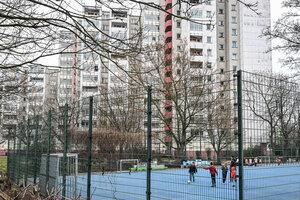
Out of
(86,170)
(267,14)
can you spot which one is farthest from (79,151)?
(267,14)

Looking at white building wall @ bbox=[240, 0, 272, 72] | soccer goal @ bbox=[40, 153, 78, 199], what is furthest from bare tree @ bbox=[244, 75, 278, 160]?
white building wall @ bbox=[240, 0, 272, 72]

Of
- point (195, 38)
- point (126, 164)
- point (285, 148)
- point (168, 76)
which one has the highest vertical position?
point (195, 38)

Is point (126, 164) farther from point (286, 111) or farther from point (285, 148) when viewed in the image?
point (286, 111)

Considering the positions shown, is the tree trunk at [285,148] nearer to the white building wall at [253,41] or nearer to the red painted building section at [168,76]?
the red painted building section at [168,76]

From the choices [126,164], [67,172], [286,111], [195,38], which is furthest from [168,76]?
[195,38]

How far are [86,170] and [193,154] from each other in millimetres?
2748

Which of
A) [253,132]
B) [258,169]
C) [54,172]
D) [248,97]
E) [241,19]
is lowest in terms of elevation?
[54,172]

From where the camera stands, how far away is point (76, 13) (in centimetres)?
600

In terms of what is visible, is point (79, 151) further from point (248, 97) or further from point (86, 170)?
Result: point (248, 97)

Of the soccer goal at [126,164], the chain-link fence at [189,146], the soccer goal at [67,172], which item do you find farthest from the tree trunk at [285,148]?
the soccer goal at [67,172]

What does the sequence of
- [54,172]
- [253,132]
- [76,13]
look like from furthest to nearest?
[54,172] < [76,13] < [253,132]

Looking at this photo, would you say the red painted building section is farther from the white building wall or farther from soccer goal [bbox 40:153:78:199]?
the white building wall

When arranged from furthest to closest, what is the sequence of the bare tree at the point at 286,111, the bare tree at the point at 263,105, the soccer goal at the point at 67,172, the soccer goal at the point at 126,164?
the soccer goal at the point at 67,172 → the soccer goal at the point at 126,164 → the bare tree at the point at 286,111 → the bare tree at the point at 263,105

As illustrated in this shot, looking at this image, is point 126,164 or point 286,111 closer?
point 286,111
